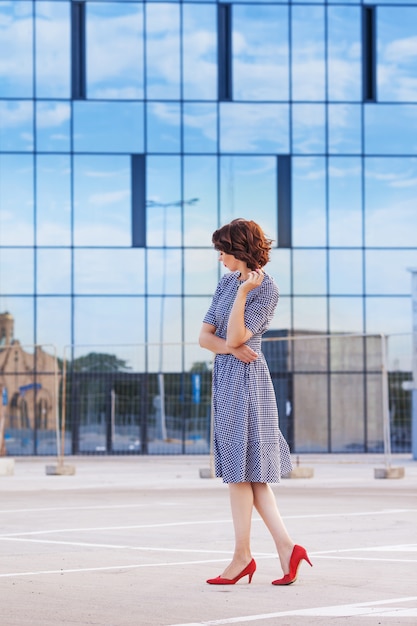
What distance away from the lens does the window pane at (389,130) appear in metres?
37.4

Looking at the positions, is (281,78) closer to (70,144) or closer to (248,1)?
(248,1)

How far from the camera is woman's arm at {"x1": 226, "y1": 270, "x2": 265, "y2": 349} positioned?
6.77 metres

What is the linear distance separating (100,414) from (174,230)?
21.8ft

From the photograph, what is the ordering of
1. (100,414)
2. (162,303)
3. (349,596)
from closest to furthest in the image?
(349,596)
(100,414)
(162,303)

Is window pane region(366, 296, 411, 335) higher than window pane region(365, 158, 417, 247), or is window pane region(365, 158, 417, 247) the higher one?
window pane region(365, 158, 417, 247)

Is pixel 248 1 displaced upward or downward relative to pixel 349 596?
upward

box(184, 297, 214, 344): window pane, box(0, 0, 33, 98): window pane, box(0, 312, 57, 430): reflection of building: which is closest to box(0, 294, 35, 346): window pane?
box(0, 312, 57, 430): reflection of building

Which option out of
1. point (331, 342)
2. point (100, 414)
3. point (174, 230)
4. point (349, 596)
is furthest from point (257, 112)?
point (349, 596)

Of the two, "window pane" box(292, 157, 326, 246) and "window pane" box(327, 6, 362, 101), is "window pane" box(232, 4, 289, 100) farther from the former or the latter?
"window pane" box(292, 157, 326, 246)

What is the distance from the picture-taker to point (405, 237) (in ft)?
123

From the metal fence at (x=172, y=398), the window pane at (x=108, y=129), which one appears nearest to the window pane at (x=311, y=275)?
the metal fence at (x=172, y=398)

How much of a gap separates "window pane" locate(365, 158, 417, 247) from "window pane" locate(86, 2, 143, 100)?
21.0ft

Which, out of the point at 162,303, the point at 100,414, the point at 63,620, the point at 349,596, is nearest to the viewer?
the point at 63,620

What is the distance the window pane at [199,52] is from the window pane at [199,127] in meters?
0.26
